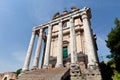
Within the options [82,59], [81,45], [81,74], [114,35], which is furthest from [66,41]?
[81,74]

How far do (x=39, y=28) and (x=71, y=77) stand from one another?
50.6ft

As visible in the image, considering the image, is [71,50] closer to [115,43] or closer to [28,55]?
[115,43]

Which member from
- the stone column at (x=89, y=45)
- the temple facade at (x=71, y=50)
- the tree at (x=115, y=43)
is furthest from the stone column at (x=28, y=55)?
the tree at (x=115, y=43)

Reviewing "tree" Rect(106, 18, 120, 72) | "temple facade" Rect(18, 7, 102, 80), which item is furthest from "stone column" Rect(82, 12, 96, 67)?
"tree" Rect(106, 18, 120, 72)

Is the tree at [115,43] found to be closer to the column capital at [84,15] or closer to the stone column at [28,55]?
the column capital at [84,15]

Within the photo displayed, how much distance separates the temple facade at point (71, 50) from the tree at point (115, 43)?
2.50 m

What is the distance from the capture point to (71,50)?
77.4 feet

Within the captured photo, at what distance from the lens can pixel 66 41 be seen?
30.6 m

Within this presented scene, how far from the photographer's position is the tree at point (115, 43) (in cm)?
2180

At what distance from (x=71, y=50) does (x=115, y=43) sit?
6.64 metres

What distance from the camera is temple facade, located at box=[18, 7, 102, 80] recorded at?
63.0ft

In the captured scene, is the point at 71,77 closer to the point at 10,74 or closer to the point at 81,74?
the point at 81,74

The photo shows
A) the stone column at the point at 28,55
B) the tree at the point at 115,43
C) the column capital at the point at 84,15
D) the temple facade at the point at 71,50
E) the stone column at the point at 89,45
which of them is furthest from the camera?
the column capital at the point at 84,15

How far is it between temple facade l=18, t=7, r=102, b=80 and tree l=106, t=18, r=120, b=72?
250cm
